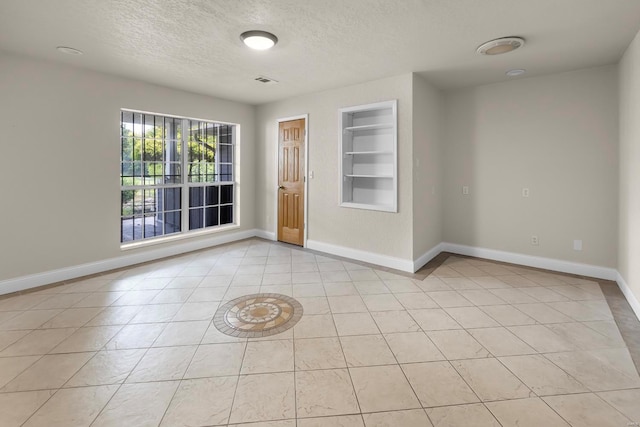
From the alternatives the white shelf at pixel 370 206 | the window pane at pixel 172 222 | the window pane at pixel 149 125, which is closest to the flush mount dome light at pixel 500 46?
the white shelf at pixel 370 206

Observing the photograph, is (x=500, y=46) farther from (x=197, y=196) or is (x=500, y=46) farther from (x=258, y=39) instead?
(x=197, y=196)

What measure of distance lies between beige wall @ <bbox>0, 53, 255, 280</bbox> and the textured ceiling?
0.29m

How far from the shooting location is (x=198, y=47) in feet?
10.5

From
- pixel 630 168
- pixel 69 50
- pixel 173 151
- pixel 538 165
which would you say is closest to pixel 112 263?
pixel 173 151

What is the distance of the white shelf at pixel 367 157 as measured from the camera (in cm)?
451

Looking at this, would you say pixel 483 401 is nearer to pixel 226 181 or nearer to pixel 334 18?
pixel 334 18

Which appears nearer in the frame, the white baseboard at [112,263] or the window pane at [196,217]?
the white baseboard at [112,263]

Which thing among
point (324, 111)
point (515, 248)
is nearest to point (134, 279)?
point (324, 111)

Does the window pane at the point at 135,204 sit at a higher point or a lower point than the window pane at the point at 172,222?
higher

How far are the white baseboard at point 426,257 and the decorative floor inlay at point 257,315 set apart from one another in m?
1.82

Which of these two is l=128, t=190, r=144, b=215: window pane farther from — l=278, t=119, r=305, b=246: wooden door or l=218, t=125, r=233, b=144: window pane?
l=278, t=119, r=305, b=246: wooden door

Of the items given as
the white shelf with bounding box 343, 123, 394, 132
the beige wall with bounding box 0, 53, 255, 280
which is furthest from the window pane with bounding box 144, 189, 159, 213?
the white shelf with bounding box 343, 123, 394, 132

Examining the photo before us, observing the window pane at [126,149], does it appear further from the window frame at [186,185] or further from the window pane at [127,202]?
the window pane at [127,202]

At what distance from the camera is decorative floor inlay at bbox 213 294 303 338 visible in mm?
2605
